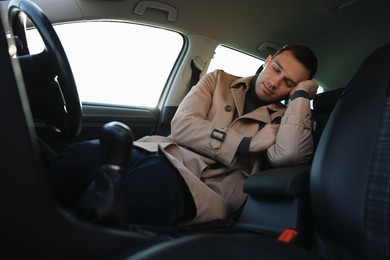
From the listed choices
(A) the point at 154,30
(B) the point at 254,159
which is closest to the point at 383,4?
(B) the point at 254,159

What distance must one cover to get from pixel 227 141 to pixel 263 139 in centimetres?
13

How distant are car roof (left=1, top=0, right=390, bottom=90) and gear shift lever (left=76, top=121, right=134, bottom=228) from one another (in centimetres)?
119

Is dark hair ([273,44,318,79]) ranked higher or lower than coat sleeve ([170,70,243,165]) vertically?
higher

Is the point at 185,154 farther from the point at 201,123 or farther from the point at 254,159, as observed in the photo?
the point at 254,159

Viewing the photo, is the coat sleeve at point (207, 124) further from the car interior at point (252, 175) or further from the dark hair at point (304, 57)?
the dark hair at point (304, 57)

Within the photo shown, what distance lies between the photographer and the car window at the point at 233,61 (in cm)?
226

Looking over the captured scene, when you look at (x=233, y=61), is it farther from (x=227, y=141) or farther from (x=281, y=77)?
(x=227, y=141)

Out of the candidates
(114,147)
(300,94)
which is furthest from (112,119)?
(114,147)

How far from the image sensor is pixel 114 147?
1.80 feet

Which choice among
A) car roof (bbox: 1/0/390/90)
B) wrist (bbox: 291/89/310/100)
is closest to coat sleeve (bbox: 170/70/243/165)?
wrist (bbox: 291/89/310/100)

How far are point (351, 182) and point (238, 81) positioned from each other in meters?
0.79

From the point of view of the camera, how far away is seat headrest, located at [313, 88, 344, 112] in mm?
1384

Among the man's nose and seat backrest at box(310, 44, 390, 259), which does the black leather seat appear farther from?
the man's nose

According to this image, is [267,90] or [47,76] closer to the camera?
[47,76]
